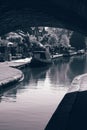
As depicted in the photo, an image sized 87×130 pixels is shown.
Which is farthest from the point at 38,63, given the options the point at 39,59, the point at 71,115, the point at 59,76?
the point at 71,115

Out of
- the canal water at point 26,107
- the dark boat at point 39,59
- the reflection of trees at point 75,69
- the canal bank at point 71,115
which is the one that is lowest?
the reflection of trees at point 75,69

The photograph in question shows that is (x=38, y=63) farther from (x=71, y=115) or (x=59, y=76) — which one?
(x=71, y=115)

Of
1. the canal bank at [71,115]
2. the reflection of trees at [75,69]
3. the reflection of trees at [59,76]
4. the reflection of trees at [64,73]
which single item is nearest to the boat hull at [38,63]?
the reflection of trees at [64,73]

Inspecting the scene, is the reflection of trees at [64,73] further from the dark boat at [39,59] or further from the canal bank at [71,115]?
the canal bank at [71,115]

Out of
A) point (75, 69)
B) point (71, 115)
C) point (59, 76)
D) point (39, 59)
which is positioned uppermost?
point (71, 115)

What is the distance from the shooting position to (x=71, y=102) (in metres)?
43.0

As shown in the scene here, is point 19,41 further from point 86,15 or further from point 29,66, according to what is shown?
point 86,15

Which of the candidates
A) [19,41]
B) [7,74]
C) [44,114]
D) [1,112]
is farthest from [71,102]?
[19,41]

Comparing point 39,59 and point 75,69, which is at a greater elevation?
point 39,59

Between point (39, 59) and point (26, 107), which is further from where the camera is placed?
point (39, 59)

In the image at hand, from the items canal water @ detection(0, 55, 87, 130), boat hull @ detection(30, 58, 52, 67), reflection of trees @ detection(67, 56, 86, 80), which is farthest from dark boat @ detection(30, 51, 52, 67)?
canal water @ detection(0, 55, 87, 130)

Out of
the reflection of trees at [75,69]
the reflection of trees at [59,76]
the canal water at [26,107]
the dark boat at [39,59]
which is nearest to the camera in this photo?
the canal water at [26,107]

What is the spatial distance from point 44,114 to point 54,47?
142829 mm

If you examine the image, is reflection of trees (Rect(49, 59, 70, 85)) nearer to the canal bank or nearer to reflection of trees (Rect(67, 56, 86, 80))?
reflection of trees (Rect(67, 56, 86, 80))
